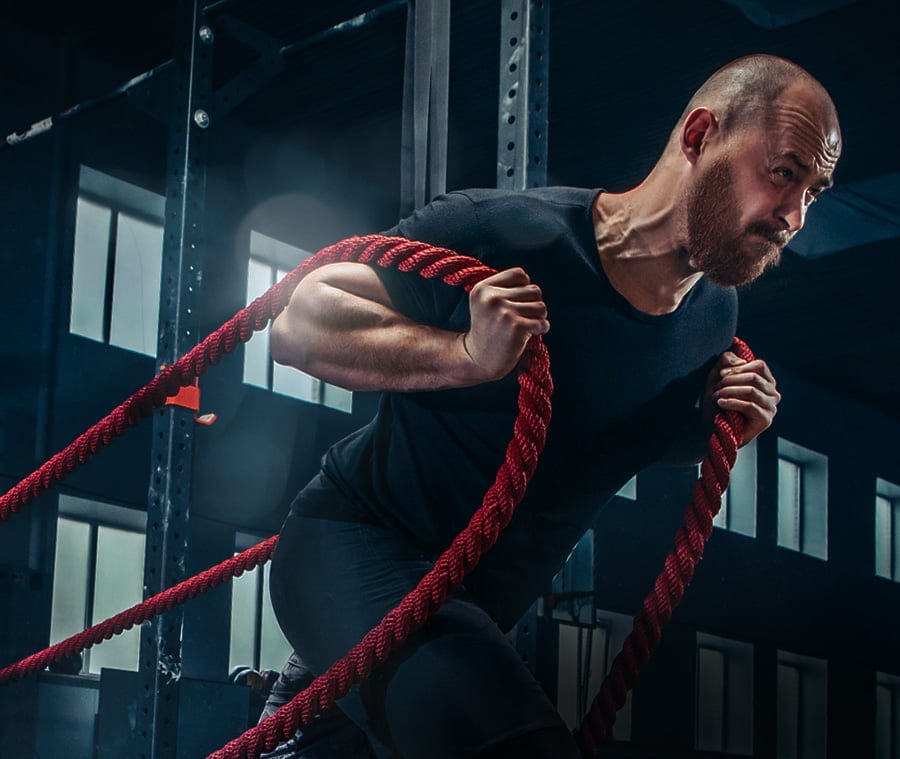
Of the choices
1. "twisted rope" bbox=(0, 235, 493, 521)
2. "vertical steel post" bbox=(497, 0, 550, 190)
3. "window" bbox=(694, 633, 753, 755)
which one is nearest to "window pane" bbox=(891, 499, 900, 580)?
"window" bbox=(694, 633, 753, 755)

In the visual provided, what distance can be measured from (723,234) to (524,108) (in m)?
1.31

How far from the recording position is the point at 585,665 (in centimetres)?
1126

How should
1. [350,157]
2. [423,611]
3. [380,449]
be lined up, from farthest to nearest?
[350,157]
[380,449]
[423,611]

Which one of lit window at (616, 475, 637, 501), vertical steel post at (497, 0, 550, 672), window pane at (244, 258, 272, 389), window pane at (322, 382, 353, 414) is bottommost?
lit window at (616, 475, 637, 501)

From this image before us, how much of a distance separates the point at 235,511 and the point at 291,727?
284 inches

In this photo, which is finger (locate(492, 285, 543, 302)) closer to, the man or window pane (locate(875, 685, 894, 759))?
the man

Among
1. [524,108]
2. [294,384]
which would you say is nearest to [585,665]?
[294,384]

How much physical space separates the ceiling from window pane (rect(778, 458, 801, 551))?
418 cm

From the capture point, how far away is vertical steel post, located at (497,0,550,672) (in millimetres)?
2814

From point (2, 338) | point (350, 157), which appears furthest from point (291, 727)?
point (350, 157)

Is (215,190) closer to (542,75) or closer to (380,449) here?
(542,75)

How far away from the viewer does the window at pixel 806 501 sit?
1441cm

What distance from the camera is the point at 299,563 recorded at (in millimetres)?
1718

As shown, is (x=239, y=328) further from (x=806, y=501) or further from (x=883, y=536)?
(x=883, y=536)
